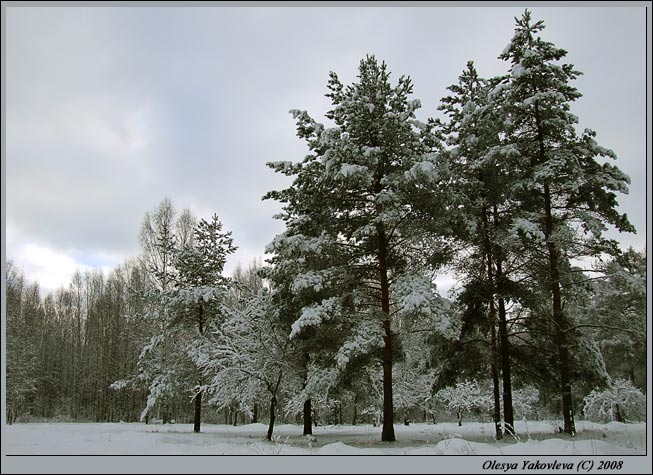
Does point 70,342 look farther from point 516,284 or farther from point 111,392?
point 516,284

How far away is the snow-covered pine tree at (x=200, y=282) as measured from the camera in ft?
68.0

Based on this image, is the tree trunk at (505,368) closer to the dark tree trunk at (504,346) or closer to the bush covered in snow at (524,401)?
the dark tree trunk at (504,346)

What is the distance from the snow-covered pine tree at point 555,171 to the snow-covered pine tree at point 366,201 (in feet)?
10.5

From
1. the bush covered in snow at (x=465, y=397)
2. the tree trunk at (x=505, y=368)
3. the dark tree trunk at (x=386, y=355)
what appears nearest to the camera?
the dark tree trunk at (x=386, y=355)

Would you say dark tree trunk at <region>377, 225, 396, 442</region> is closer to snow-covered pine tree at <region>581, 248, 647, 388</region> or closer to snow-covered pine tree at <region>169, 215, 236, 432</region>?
snow-covered pine tree at <region>581, 248, 647, 388</region>

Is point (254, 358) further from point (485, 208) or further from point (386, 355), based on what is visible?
point (485, 208)

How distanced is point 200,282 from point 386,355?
40.4ft

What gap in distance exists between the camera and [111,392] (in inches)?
1490

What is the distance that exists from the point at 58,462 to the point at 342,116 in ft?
39.2

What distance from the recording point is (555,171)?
13.1 meters

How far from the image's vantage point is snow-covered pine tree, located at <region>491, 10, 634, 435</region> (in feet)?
43.0

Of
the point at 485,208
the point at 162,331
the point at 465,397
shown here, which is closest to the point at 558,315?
the point at 485,208

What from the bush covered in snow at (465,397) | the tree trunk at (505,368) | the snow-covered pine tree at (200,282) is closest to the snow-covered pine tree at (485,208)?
the tree trunk at (505,368)

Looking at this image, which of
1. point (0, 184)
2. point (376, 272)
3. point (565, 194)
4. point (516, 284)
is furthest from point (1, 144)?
point (565, 194)
